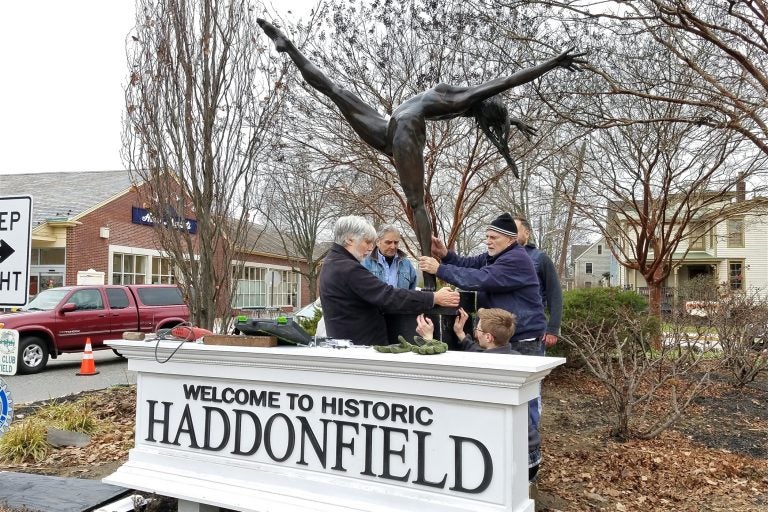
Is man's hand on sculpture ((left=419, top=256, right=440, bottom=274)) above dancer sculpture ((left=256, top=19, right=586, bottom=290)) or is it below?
below

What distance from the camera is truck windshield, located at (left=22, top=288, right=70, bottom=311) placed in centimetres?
1207

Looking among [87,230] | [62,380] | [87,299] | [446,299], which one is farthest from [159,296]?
[446,299]

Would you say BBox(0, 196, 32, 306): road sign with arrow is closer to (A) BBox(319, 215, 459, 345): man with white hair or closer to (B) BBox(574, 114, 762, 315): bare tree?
(A) BBox(319, 215, 459, 345): man with white hair

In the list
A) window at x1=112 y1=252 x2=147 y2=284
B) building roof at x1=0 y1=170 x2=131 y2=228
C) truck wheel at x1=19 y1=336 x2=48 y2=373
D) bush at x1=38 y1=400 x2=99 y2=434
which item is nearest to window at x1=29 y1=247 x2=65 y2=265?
building roof at x1=0 y1=170 x2=131 y2=228

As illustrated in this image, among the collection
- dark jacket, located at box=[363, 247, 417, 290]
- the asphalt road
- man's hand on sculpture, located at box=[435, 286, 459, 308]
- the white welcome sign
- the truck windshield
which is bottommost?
the asphalt road

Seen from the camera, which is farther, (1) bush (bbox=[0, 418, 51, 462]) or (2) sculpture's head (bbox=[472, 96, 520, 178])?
(1) bush (bbox=[0, 418, 51, 462])

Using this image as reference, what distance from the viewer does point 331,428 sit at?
3.05m

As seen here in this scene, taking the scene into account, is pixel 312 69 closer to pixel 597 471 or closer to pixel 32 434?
pixel 597 471

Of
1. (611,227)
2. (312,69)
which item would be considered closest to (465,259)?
(312,69)

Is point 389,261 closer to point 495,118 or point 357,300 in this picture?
point 357,300

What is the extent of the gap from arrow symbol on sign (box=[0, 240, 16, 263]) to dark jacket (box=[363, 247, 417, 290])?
247 cm

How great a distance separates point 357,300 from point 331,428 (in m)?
0.86

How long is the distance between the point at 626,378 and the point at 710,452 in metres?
1.00

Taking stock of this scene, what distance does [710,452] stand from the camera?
18.6ft
